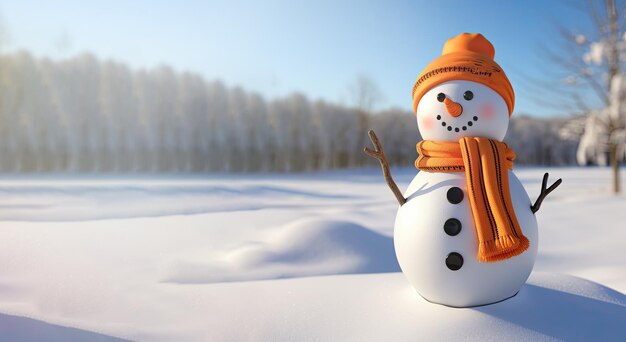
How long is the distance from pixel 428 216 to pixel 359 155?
2745cm

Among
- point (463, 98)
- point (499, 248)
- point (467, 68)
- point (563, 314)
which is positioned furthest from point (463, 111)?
point (563, 314)

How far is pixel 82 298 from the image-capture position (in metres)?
3.74

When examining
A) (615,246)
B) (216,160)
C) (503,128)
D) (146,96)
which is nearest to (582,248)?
(615,246)

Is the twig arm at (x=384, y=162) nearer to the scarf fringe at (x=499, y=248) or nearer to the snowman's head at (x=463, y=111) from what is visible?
the snowman's head at (x=463, y=111)

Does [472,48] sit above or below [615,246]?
above

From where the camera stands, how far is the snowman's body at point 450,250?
9.34ft

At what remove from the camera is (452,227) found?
112 inches

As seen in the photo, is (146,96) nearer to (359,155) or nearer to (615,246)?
(359,155)

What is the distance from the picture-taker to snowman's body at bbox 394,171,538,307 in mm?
2848

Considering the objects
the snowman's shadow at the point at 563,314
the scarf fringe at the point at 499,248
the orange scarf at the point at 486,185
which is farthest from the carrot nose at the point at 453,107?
the snowman's shadow at the point at 563,314

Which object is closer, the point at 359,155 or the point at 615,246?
the point at 615,246

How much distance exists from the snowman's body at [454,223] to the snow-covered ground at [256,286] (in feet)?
0.61

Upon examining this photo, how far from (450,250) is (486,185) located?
0.50 metres

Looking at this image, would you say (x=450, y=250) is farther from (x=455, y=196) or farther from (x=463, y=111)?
(x=463, y=111)
